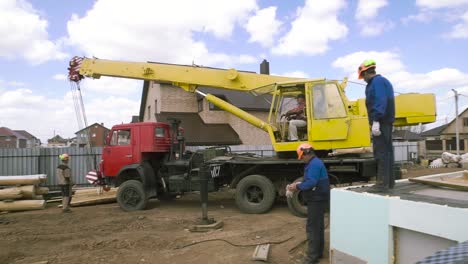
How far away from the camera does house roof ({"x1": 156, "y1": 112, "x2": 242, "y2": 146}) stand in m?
20.8

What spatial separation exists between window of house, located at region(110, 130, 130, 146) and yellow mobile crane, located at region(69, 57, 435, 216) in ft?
0.04

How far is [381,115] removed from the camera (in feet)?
16.3

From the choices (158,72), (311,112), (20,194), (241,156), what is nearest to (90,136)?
(20,194)

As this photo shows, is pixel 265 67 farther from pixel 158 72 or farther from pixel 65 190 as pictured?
pixel 65 190

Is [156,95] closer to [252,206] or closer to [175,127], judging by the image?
[175,127]

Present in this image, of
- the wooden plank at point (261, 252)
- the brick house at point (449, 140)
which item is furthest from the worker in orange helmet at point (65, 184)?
the brick house at point (449, 140)

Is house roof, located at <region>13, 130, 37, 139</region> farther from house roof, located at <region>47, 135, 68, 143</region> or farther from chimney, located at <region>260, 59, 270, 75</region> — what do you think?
chimney, located at <region>260, 59, 270, 75</region>

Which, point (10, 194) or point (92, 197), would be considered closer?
point (10, 194)

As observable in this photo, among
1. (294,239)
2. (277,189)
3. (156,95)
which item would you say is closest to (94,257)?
(294,239)

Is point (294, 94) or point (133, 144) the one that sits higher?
point (294, 94)

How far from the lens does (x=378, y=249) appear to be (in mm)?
4031

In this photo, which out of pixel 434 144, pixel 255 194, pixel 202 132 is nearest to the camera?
pixel 255 194

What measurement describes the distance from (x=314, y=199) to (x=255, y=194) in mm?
4503

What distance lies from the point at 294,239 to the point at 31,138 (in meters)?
95.8
